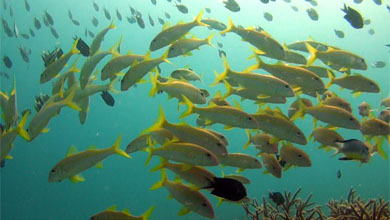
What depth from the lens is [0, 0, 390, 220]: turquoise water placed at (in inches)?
1491

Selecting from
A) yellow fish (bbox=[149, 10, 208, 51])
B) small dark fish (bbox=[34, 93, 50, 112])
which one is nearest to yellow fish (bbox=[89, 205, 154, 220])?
yellow fish (bbox=[149, 10, 208, 51])

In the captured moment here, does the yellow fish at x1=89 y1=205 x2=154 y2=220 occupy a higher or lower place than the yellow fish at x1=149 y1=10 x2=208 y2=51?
lower

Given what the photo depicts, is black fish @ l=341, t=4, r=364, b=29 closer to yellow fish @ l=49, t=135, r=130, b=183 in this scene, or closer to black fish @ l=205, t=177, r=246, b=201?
black fish @ l=205, t=177, r=246, b=201

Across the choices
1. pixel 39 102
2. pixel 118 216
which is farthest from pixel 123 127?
pixel 118 216

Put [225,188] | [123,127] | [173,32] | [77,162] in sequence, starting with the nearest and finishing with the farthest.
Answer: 1. [225,188]
2. [77,162]
3. [173,32]
4. [123,127]

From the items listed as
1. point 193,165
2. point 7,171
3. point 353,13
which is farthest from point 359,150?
point 7,171

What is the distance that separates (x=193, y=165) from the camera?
3.16m

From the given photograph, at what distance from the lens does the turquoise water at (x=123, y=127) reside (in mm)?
37875

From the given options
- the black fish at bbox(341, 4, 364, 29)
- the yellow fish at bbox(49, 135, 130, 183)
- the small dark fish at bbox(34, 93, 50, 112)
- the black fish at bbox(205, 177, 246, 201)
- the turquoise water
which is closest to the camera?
the black fish at bbox(205, 177, 246, 201)

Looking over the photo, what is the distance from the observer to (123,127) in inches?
2896

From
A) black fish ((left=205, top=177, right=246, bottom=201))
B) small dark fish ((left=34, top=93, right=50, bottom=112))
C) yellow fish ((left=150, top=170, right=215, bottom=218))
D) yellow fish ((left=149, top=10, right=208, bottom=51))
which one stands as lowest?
yellow fish ((left=150, top=170, right=215, bottom=218))

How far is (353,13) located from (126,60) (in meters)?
4.24

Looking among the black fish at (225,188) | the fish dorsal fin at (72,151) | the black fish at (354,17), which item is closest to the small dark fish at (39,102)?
the fish dorsal fin at (72,151)

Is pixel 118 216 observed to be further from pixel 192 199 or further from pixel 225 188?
pixel 225 188
